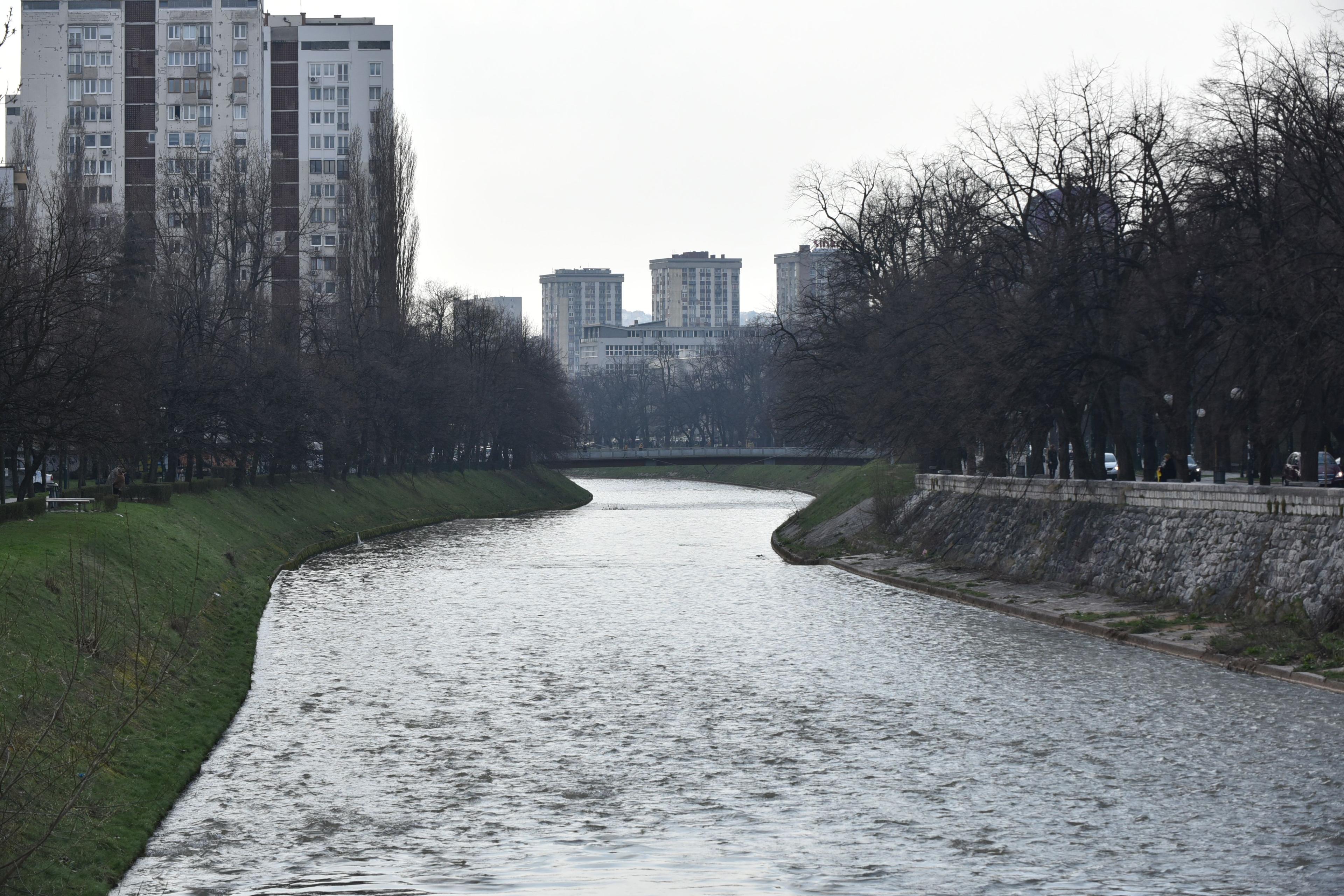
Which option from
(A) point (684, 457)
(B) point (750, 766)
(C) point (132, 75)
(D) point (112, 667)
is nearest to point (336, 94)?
(C) point (132, 75)

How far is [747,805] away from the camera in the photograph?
19.6 meters

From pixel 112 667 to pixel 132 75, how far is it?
13048 centimetres

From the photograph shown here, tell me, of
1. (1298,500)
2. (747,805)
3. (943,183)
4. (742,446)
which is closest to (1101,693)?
(1298,500)

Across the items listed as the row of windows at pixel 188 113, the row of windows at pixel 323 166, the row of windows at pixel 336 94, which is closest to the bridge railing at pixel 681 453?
the row of windows at pixel 323 166

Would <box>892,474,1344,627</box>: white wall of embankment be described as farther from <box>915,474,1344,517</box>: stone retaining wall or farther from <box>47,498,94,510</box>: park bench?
<box>47,498,94,510</box>: park bench

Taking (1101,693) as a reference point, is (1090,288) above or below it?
above

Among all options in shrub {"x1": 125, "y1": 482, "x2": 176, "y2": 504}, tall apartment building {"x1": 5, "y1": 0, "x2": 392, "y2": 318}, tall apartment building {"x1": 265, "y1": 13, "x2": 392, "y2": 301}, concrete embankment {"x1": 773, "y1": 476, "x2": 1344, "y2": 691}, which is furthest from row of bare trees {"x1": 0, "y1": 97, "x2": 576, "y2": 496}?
concrete embankment {"x1": 773, "y1": 476, "x2": 1344, "y2": 691}

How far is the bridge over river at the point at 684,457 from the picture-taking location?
147500 mm

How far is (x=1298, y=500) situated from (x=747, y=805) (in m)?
18.8

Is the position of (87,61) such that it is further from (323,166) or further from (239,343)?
(239,343)

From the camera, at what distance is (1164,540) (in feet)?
130

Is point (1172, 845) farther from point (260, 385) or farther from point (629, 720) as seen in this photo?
point (260, 385)

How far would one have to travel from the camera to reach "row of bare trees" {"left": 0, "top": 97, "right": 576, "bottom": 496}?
4131cm

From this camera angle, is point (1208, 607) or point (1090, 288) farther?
point (1090, 288)
